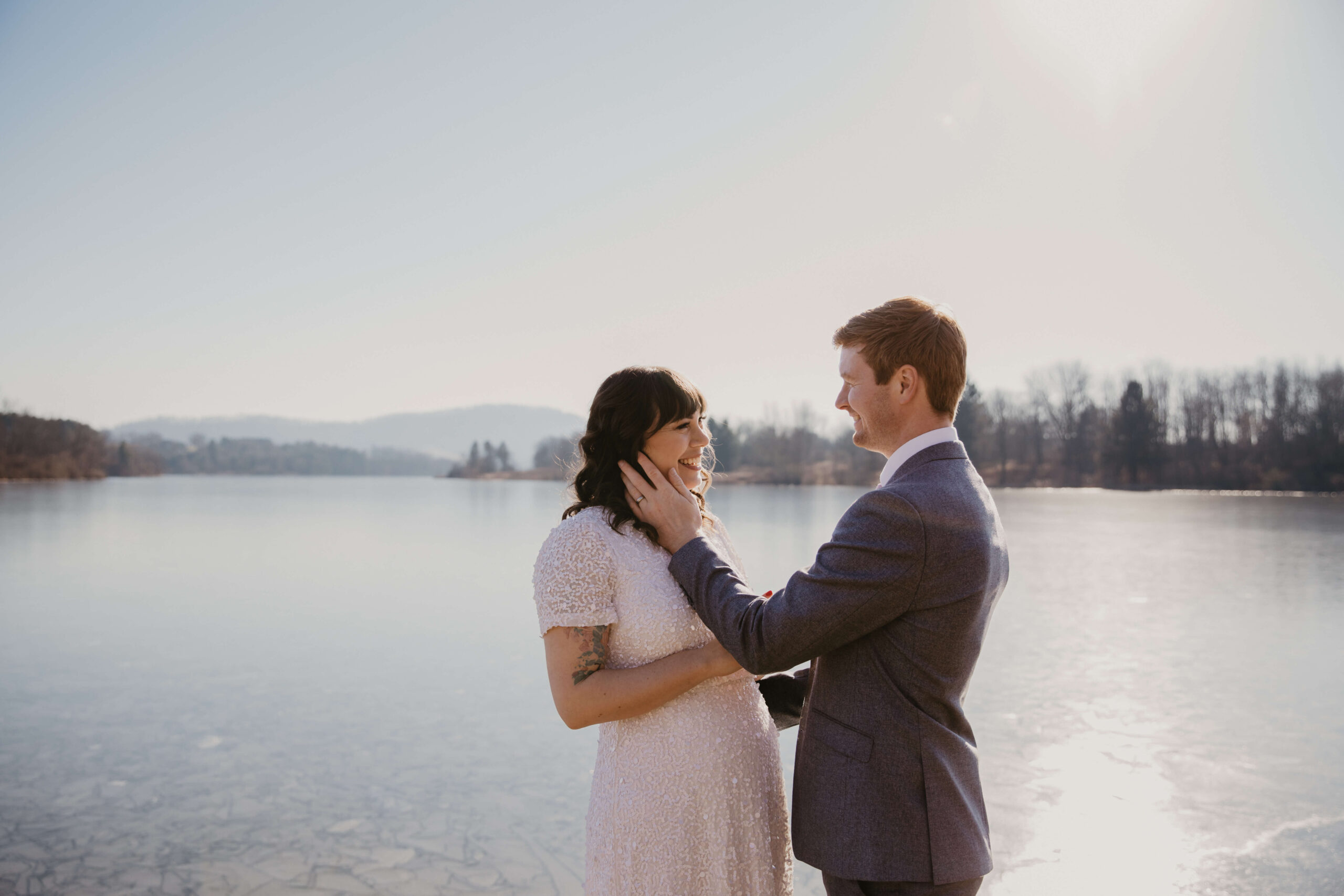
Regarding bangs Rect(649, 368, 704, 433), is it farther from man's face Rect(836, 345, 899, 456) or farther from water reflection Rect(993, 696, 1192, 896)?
water reflection Rect(993, 696, 1192, 896)

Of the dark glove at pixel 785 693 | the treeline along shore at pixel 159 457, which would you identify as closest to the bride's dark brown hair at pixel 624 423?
the dark glove at pixel 785 693

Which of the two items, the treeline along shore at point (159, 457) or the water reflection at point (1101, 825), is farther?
the treeline along shore at point (159, 457)

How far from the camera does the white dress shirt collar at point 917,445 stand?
1.90 m

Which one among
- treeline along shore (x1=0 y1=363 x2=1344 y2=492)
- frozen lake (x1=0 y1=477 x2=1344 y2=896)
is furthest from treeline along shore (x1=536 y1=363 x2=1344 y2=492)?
frozen lake (x1=0 y1=477 x2=1344 y2=896)

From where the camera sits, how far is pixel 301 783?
592 cm

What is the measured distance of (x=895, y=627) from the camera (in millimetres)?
1812

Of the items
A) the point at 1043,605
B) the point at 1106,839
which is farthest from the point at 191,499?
the point at 1106,839

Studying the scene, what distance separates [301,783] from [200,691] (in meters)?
3.07

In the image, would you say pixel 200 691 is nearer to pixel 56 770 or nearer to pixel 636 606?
pixel 56 770

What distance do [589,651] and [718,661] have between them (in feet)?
0.97

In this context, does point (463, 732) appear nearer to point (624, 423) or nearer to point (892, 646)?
point (624, 423)

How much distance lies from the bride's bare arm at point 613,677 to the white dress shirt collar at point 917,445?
1.81ft

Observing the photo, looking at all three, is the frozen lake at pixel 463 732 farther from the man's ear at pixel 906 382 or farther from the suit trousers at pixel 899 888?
the man's ear at pixel 906 382

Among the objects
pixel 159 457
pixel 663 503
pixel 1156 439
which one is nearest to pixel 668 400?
pixel 663 503
